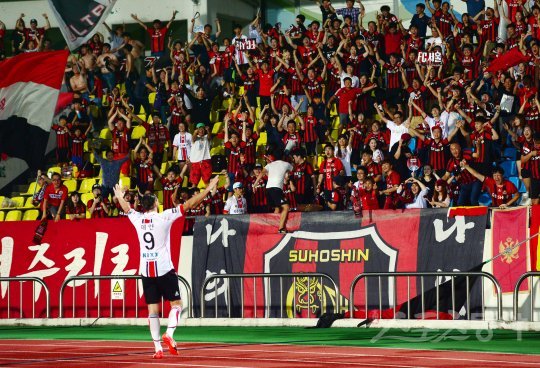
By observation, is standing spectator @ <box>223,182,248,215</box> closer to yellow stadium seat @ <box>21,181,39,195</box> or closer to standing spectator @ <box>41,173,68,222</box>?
standing spectator @ <box>41,173,68,222</box>

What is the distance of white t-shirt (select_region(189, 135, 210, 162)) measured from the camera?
88.3ft

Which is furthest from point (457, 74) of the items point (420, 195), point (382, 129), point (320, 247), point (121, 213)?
point (121, 213)

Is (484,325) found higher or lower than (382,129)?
lower

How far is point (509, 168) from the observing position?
23.6 metres

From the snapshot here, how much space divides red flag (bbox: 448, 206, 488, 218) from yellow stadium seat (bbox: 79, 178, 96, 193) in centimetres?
1072

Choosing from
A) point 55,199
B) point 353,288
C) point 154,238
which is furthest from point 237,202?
point 154,238

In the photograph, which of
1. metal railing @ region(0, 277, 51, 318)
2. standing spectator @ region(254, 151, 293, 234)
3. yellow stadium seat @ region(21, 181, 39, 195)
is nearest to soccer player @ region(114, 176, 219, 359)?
standing spectator @ region(254, 151, 293, 234)

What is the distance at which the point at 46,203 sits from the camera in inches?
1029

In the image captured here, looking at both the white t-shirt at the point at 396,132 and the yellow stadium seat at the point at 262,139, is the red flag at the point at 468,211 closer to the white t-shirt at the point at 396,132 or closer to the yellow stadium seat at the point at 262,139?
the white t-shirt at the point at 396,132

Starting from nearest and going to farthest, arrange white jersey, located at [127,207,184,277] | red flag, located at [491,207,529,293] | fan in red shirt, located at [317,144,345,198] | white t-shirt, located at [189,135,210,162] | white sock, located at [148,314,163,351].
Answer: white sock, located at [148,314,163,351] → white jersey, located at [127,207,184,277] → red flag, located at [491,207,529,293] → fan in red shirt, located at [317,144,345,198] → white t-shirt, located at [189,135,210,162]

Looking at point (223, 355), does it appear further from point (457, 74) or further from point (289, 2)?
point (289, 2)

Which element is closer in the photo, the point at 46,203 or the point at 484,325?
the point at 484,325

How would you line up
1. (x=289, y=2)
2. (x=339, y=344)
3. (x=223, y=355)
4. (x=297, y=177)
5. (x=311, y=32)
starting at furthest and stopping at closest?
1. (x=289, y=2)
2. (x=311, y=32)
3. (x=297, y=177)
4. (x=339, y=344)
5. (x=223, y=355)

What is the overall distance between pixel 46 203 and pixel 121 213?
5.77 feet
